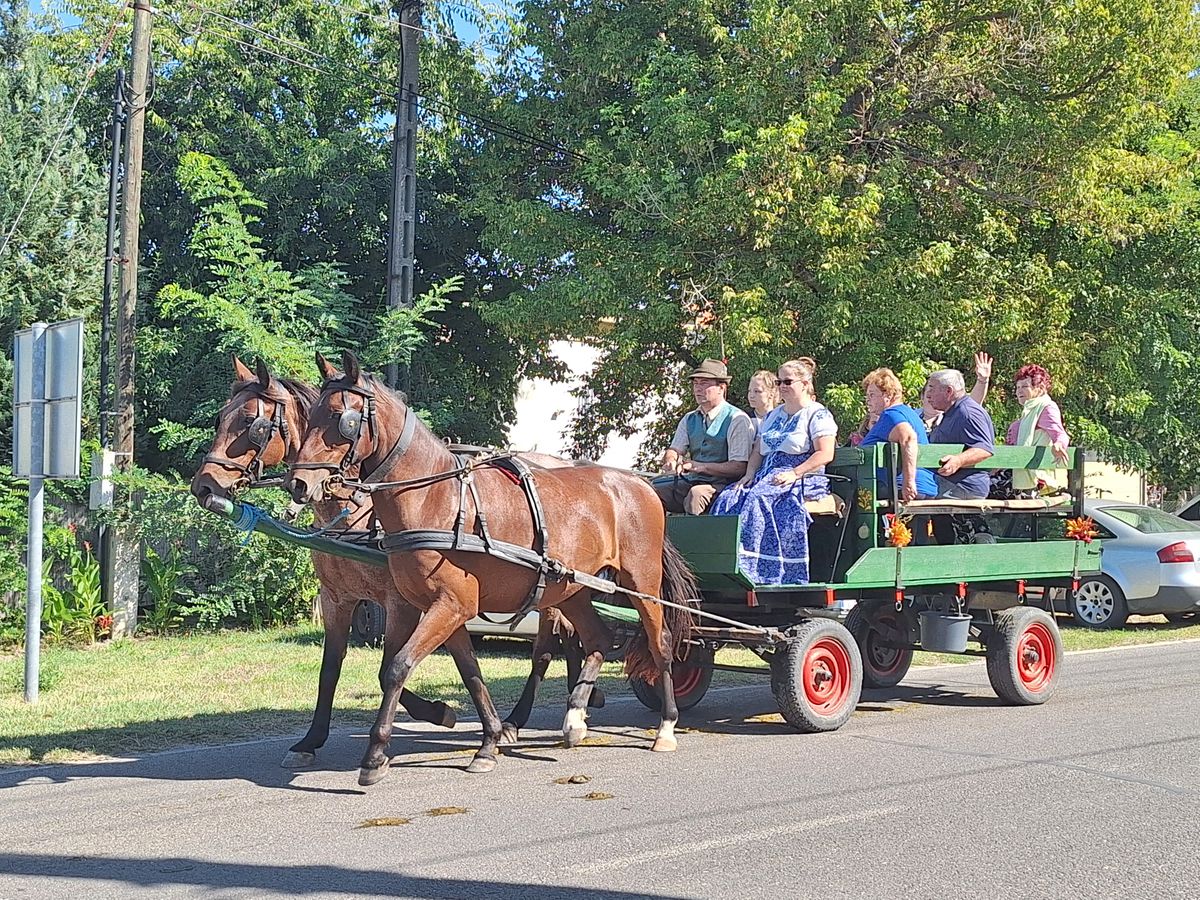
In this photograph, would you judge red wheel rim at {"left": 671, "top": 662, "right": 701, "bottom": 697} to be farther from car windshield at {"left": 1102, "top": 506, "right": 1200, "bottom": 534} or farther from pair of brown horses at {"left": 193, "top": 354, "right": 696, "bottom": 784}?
car windshield at {"left": 1102, "top": 506, "right": 1200, "bottom": 534}

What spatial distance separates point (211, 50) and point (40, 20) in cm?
430

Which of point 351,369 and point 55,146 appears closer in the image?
point 351,369

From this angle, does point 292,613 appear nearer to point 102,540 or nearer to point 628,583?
point 102,540

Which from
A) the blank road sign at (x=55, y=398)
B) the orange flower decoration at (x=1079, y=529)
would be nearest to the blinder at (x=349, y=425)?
the blank road sign at (x=55, y=398)

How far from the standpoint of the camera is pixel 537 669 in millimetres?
9211

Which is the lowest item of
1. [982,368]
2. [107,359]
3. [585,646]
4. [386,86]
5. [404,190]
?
[585,646]

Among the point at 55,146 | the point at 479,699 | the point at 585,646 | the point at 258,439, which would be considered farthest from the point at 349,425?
the point at 55,146

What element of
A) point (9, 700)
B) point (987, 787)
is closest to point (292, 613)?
point (9, 700)

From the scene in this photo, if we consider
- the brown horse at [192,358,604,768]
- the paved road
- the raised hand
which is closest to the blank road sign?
the brown horse at [192,358,604,768]

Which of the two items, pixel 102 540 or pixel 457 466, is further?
pixel 102 540

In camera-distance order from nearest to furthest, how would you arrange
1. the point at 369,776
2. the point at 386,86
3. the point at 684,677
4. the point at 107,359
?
1. the point at 369,776
2. the point at 684,677
3. the point at 107,359
4. the point at 386,86

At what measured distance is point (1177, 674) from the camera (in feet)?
37.8

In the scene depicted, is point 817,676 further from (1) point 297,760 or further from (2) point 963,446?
(1) point 297,760

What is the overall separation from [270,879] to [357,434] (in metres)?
2.65
